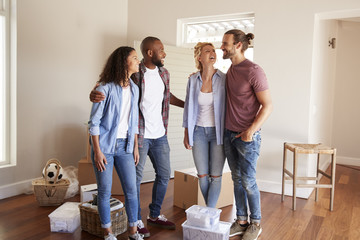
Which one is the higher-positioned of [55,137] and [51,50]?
[51,50]

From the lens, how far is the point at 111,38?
180 inches

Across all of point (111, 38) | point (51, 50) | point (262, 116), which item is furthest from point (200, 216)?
point (111, 38)

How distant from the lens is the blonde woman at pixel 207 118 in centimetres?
243

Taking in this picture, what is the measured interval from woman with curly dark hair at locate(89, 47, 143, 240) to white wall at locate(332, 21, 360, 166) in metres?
4.67

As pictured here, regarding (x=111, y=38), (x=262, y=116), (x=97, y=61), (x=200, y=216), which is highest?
(x=111, y=38)

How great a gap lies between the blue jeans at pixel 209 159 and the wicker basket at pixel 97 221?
0.70 m

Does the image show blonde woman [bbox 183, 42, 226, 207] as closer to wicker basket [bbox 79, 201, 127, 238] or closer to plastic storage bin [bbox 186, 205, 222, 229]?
plastic storage bin [bbox 186, 205, 222, 229]

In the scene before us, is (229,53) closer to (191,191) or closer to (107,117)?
(107,117)

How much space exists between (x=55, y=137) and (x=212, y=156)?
7.51 feet

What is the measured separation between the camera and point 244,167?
94.0 inches

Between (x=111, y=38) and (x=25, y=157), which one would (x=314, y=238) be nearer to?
(x=25, y=157)

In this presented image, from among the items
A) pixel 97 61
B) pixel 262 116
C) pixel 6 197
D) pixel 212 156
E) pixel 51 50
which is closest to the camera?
pixel 262 116

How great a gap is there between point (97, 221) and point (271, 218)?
1548mm

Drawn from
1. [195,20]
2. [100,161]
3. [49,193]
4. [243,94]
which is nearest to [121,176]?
[100,161]
